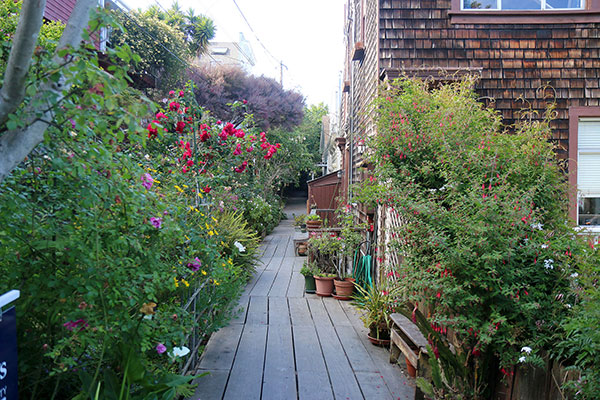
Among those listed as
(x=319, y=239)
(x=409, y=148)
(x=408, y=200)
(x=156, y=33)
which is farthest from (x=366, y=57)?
(x=156, y=33)

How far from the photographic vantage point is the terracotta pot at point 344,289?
21.0 feet

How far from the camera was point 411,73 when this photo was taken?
6289 millimetres

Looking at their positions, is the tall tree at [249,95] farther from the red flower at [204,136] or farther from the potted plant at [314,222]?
the red flower at [204,136]

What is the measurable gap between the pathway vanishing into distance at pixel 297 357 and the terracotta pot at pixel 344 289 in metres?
0.13

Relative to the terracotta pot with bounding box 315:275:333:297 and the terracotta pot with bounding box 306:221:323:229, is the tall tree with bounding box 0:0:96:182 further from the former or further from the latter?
the terracotta pot with bounding box 306:221:323:229

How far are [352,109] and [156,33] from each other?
8.87m

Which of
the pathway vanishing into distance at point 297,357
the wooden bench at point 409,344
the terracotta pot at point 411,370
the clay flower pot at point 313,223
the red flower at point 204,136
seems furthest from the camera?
the clay flower pot at point 313,223

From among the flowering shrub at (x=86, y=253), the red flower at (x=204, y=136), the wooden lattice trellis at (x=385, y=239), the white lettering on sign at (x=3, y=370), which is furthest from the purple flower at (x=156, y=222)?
the wooden lattice trellis at (x=385, y=239)

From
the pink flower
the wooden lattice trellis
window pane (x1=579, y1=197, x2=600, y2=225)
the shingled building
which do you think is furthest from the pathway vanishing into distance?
window pane (x1=579, y1=197, x2=600, y2=225)

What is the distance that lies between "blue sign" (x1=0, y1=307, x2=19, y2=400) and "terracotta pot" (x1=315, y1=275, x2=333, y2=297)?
533 centimetres

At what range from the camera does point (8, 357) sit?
1.38 meters

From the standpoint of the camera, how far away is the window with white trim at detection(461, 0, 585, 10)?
6.53 meters

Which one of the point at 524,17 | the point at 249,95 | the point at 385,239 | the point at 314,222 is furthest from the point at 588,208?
the point at 249,95

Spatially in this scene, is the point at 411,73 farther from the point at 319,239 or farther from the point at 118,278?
the point at 118,278
